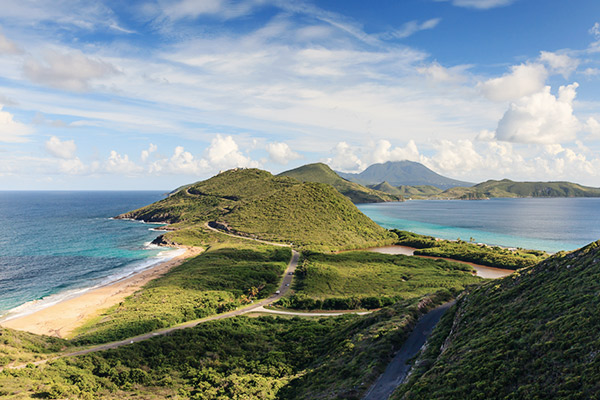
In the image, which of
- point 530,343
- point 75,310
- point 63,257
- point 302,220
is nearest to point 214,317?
point 75,310

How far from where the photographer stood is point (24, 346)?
3381 cm

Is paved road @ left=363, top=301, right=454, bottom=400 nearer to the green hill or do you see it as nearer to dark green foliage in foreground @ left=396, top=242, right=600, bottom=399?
dark green foliage in foreground @ left=396, top=242, right=600, bottom=399

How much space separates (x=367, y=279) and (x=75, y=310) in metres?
60.9

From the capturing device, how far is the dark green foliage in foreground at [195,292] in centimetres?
4497

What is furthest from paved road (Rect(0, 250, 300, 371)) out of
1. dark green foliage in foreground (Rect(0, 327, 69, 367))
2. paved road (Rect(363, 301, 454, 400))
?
paved road (Rect(363, 301, 454, 400))

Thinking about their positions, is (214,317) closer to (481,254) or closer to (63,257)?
(63,257)

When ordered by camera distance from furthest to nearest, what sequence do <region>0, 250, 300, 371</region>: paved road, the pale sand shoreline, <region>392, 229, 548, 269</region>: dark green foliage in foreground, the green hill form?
1. the green hill
2. <region>392, 229, 548, 269</region>: dark green foliage in foreground
3. the pale sand shoreline
4. <region>0, 250, 300, 371</region>: paved road

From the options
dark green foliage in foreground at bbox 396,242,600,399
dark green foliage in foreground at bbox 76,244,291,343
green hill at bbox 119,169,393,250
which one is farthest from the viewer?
green hill at bbox 119,169,393,250

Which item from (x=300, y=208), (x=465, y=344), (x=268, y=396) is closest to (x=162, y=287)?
(x=268, y=396)

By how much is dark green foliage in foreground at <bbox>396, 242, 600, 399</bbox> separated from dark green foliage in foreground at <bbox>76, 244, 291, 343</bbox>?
36883 mm

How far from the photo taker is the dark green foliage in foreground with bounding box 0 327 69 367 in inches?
1200

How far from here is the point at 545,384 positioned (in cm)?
1711

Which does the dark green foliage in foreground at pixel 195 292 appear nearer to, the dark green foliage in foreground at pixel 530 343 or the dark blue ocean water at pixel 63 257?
the dark blue ocean water at pixel 63 257

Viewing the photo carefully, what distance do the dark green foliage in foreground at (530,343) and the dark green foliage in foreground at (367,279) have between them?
27.9 m
